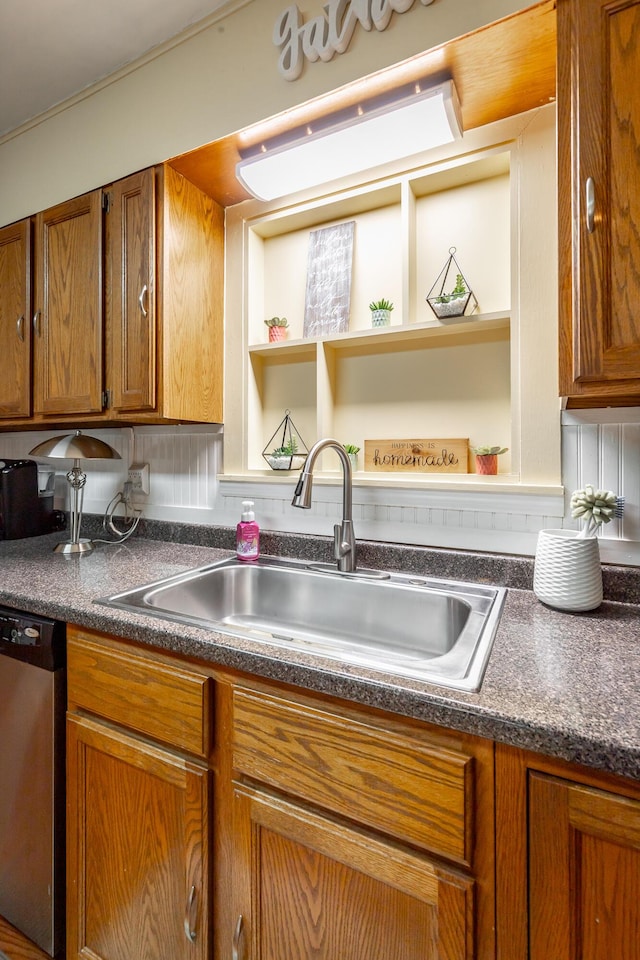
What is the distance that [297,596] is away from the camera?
1.36 meters

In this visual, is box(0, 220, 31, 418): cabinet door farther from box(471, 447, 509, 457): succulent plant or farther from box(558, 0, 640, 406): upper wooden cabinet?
box(558, 0, 640, 406): upper wooden cabinet

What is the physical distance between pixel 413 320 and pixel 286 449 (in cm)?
58

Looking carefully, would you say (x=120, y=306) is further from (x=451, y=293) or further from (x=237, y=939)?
(x=237, y=939)

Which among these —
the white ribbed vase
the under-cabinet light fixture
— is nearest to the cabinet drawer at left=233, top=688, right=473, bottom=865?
the white ribbed vase

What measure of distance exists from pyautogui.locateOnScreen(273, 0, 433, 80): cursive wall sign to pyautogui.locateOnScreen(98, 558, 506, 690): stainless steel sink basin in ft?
4.47

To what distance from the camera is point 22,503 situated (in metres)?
1.90

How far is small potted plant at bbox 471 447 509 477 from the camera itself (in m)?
1.28

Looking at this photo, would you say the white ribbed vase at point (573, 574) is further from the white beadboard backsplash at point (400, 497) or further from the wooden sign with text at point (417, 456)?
the wooden sign with text at point (417, 456)

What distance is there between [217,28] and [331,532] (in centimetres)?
158

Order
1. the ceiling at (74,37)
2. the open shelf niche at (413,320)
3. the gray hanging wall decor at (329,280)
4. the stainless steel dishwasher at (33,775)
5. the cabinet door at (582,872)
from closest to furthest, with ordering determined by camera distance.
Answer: the cabinet door at (582,872), the stainless steel dishwasher at (33,775), the open shelf niche at (413,320), the ceiling at (74,37), the gray hanging wall decor at (329,280)

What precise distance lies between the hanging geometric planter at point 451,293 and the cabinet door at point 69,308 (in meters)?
1.09

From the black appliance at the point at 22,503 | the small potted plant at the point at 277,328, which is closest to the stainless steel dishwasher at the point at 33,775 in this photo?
the black appliance at the point at 22,503

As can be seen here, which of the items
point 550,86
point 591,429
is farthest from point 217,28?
point 591,429

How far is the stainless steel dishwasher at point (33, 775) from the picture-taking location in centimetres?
108
